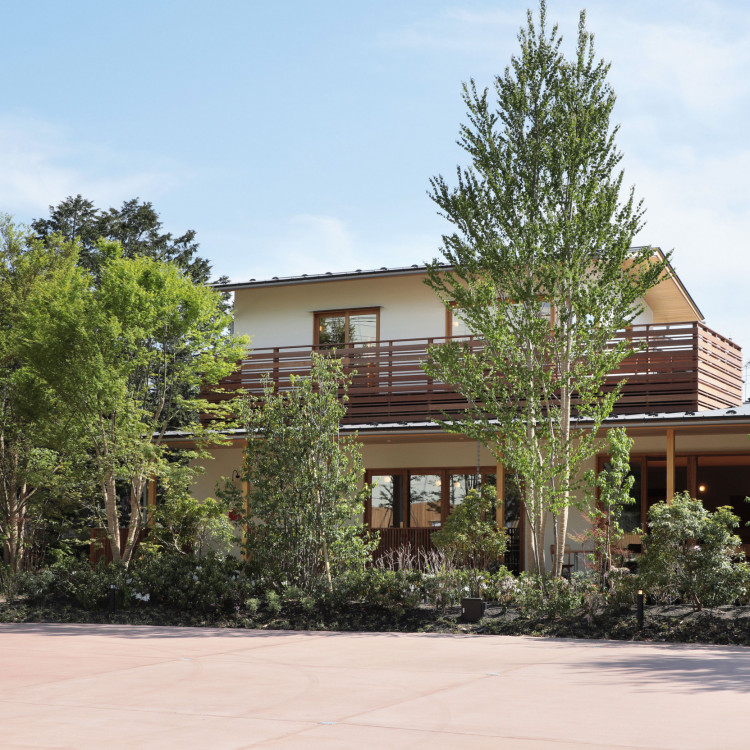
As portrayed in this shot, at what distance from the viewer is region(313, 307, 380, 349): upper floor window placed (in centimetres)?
2180

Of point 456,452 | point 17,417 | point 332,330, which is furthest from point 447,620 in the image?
point 332,330

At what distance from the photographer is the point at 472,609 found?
12.9 metres

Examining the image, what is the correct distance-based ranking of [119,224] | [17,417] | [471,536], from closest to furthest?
[471,536] → [17,417] → [119,224]

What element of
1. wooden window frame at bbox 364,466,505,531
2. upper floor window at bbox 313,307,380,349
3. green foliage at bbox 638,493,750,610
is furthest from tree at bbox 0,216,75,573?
green foliage at bbox 638,493,750,610

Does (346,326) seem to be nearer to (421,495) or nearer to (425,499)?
(421,495)

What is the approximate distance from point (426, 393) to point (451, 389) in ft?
1.73

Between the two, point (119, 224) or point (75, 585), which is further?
point (119, 224)

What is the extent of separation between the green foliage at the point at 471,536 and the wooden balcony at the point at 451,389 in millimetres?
2624

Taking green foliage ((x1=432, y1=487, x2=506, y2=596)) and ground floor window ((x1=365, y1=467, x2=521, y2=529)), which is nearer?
green foliage ((x1=432, y1=487, x2=506, y2=596))

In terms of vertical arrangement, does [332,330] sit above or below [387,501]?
above

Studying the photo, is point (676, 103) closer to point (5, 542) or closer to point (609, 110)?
point (609, 110)

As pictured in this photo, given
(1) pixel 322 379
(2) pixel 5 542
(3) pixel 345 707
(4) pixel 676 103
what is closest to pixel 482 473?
Answer: (1) pixel 322 379

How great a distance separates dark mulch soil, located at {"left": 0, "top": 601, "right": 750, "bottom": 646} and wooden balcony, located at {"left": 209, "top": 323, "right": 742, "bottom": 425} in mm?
4978

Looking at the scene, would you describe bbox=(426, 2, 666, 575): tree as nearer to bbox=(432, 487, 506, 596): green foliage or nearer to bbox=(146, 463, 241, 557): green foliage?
bbox=(432, 487, 506, 596): green foliage
